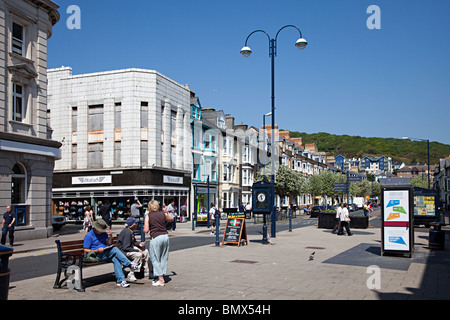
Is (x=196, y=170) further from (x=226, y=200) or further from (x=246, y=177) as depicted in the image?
(x=246, y=177)

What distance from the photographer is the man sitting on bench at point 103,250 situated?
852 centimetres

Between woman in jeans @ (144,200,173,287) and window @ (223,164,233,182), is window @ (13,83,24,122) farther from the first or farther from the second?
window @ (223,164,233,182)

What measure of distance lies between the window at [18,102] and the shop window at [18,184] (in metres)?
2.29

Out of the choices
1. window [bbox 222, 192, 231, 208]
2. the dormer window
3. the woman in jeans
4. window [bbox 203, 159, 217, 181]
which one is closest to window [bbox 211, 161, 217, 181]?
window [bbox 203, 159, 217, 181]

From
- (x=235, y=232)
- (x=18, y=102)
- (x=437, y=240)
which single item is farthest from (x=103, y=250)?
(x=18, y=102)

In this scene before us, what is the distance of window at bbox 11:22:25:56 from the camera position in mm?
19625

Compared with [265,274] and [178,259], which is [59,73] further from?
[265,274]

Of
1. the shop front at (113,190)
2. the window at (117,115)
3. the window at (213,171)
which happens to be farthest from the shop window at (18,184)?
the window at (213,171)

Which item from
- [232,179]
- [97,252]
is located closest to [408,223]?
[97,252]

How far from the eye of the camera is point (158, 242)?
8.62 meters

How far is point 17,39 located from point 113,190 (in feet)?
53.0

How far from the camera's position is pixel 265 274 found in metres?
9.91

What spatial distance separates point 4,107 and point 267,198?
12.5 meters

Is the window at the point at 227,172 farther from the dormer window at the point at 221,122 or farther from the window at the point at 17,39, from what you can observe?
the window at the point at 17,39
